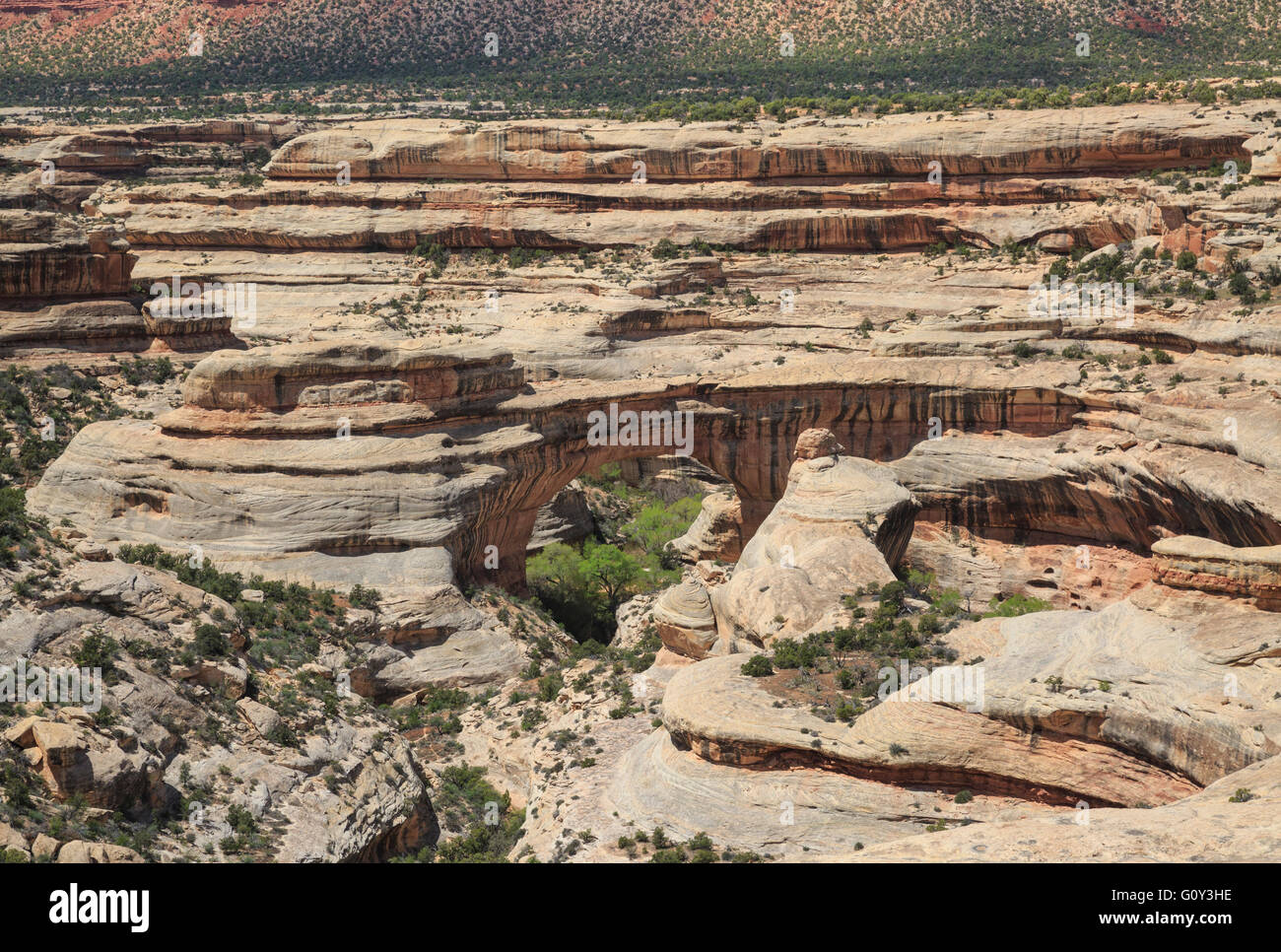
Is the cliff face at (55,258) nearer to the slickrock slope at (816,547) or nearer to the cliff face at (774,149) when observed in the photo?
the cliff face at (774,149)

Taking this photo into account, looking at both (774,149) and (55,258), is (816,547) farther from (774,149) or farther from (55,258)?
(774,149)

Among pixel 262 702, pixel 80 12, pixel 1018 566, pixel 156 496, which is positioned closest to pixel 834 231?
pixel 1018 566

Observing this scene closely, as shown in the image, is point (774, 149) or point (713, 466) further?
point (774, 149)

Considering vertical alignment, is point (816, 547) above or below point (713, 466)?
above

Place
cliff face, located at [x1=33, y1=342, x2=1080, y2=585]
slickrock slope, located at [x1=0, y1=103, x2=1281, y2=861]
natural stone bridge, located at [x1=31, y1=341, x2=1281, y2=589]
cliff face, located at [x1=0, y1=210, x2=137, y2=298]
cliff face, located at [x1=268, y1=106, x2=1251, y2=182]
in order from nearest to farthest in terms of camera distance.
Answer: slickrock slope, located at [x1=0, y1=103, x2=1281, y2=861] → natural stone bridge, located at [x1=31, y1=341, x2=1281, y2=589] → cliff face, located at [x1=33, y1=342, x2=1080, y2=585] → cliff face, located at [x1=0, y1=210, x2=137, y2=298] → cliff face, located at [x1=268, y1=106, x2=1251, y2=182]

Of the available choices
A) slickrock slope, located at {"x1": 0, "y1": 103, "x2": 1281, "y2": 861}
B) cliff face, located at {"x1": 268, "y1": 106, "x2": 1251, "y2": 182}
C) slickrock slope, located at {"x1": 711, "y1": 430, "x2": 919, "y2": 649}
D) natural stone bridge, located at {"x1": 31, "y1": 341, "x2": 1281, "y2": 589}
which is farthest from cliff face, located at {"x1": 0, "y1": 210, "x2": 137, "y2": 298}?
slickrock slope, located at {"x1": 711, "y1": 430, "x2": 919, "y2": 649}

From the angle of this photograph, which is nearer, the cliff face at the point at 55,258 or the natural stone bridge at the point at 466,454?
the natural stone bridge at the point at 466,454

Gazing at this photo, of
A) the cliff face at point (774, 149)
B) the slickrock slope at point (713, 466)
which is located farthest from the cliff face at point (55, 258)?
the cliff face at point (774, 149)

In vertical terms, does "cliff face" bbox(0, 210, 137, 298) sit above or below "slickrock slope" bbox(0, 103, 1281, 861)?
above

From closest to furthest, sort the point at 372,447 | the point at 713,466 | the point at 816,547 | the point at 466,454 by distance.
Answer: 1. the point at 816,547
2. the point at 372,447
3. the point at 466,454
4. the point at 713,466

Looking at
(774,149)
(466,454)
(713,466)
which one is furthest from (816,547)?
(774,149)

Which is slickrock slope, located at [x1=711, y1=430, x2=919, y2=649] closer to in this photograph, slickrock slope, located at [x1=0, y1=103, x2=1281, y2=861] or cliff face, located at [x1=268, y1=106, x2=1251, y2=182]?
slickrock slope, located at [x1=0, y1=103, x2=1281, y2=861]

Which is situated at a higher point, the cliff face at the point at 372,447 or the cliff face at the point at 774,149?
the cliff face at the point at 774,149
